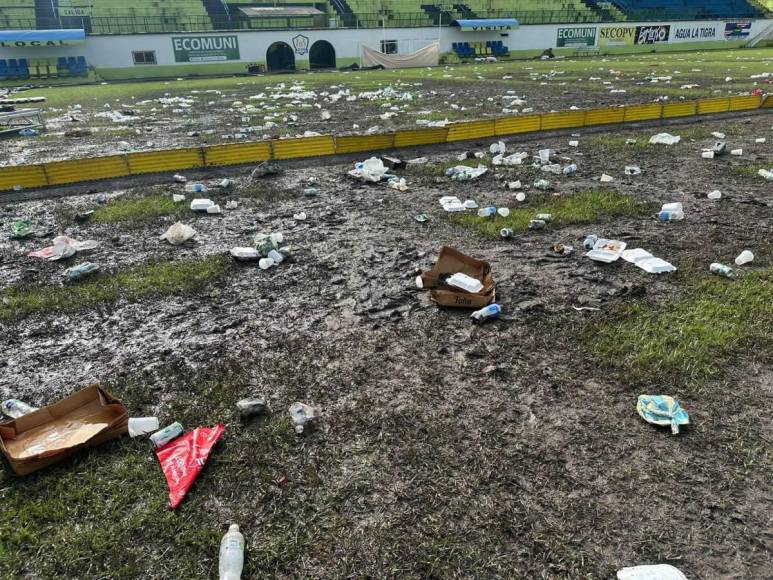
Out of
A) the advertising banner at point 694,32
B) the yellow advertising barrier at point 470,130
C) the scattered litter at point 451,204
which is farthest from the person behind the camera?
the advertising banner at point 694,32

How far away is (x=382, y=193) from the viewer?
275 inches

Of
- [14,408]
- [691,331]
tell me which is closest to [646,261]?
[691,331]

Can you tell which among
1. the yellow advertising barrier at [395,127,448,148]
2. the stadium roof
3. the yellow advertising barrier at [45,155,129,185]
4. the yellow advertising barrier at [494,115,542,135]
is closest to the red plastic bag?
the yellow advertising barrier at [45,155,129,185]

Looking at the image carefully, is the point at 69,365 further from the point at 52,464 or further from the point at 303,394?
the point at 303,394

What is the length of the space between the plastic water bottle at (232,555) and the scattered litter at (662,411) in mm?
2180

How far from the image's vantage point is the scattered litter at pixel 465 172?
7.35 metres

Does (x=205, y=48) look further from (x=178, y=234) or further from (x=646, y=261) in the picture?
(x=646, y=261)

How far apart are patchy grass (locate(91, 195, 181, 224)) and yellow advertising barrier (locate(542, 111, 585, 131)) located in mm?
7677

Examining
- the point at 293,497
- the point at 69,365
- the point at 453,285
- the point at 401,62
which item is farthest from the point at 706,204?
the point at 401,62

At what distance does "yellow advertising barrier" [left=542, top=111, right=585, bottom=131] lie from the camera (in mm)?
10570

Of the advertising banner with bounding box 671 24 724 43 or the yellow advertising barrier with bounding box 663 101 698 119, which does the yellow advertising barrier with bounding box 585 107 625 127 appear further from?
the advertising banner with bounding box 671 24 724 43

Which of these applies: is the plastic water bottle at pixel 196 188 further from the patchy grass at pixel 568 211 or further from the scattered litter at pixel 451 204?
the patchy grass at pixel 568 211

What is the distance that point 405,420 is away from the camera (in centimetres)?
283

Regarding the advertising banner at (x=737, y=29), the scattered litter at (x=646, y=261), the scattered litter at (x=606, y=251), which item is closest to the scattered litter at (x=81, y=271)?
the scattered litter at (x=606, y=251)
